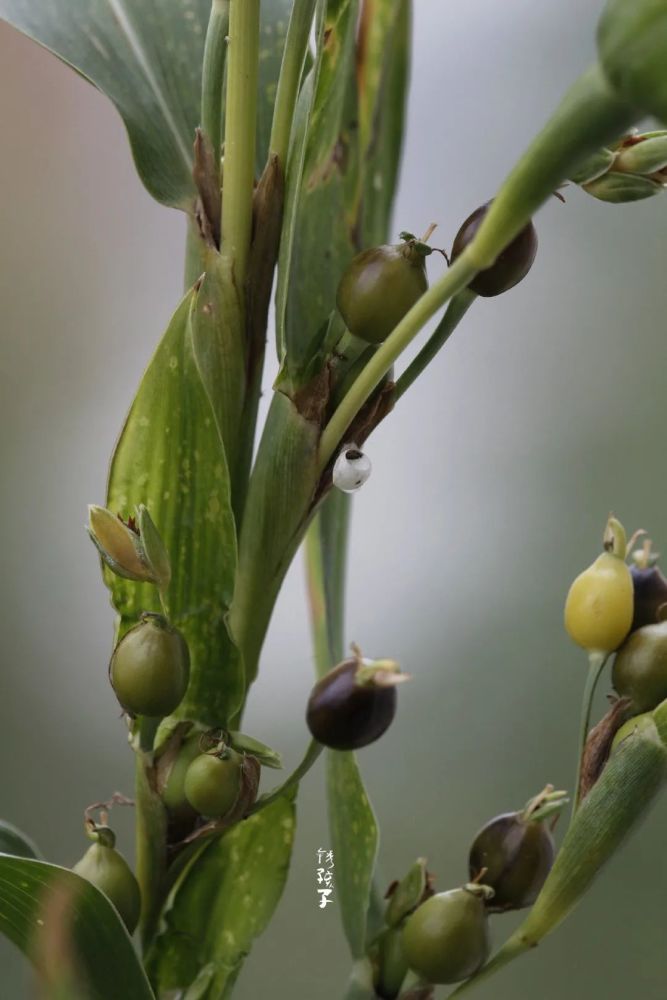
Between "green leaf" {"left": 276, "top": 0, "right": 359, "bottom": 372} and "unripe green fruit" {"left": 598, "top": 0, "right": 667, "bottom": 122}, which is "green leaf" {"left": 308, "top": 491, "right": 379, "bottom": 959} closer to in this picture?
"green leaf" {"left": 276, "top": 0, "right": 359, "bottom": 372}

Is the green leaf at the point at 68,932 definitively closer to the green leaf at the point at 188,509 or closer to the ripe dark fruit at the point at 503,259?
the green leaf at the point at 188,509

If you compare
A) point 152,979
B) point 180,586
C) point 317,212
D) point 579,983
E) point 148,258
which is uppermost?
point 148,258

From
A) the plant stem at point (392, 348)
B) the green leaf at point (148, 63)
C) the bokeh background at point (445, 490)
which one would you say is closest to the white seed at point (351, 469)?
the plant stem at point (392, 348)

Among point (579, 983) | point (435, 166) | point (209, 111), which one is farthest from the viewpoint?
point (435, 166)

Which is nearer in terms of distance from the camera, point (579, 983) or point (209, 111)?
point (209, 111)

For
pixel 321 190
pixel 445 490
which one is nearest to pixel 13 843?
pixel 321 190

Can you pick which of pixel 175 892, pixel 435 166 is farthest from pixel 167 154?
pixel 435 166

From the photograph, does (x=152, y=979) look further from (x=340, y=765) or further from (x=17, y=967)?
(x=17, y=967)
